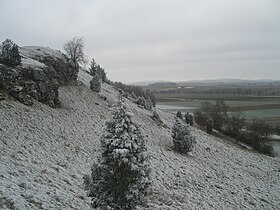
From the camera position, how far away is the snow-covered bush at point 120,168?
10.5 m

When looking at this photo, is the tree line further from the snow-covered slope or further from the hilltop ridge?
the snow-covered slope

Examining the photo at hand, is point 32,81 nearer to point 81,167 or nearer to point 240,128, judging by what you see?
point 81,167

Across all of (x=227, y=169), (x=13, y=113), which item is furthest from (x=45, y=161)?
(x=227, y=169)

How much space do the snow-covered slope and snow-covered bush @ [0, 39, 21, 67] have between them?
217 inches

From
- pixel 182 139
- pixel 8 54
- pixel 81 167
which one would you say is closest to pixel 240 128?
pixel 182 139

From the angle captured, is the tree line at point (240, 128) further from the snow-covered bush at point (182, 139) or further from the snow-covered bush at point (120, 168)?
the snow-covered bush at point (120, 168)

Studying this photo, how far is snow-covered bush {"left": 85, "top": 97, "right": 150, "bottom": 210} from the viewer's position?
34.4ft

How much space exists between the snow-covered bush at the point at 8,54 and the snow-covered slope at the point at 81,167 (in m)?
5.51

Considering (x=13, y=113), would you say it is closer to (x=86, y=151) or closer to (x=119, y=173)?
(x=86, y=151)

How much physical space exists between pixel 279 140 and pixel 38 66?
57041mm

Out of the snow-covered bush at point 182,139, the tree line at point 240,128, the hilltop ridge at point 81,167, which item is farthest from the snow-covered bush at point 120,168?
the tree line at point 240,128

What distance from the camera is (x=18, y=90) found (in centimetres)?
2497

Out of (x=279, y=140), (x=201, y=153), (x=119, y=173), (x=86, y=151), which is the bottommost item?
(x=279, y=140)

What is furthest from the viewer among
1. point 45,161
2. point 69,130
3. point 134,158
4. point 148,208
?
point 69,130
